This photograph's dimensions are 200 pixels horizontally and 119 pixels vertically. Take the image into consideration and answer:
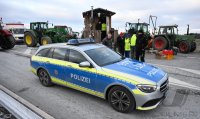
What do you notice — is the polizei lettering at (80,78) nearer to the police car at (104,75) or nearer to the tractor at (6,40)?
the police car at (104,75)

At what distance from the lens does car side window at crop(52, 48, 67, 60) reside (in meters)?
7.28

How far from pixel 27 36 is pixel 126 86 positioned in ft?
55.8

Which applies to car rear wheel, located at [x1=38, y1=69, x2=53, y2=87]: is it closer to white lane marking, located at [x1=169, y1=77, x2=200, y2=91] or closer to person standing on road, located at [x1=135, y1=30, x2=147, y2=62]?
white lane marking, located at [x1=169, y1=77, x2=200, y2=91]

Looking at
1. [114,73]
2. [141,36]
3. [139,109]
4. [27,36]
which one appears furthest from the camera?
[27,36]

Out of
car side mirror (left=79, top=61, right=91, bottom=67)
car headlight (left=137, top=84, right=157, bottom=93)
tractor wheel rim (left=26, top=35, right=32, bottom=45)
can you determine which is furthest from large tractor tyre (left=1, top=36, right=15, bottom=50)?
car headlight (left=137, top=84, right=157, bottom=93)

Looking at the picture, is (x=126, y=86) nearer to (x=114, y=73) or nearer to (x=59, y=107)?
(x=114, y=73)

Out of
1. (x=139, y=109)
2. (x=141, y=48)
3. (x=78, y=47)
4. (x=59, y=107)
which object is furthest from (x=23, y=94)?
(x=141, y=48)

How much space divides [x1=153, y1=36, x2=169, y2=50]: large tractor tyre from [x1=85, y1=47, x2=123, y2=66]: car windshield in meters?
11.3

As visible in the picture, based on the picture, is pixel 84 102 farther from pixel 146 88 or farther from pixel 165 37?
pixel 165 37

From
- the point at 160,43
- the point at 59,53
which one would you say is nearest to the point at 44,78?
the point at 59,53

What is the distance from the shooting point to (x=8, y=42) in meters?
18.0

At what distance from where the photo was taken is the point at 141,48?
11.6 m

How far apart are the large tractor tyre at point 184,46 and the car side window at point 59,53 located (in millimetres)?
13446

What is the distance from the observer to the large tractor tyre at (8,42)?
1788cm
